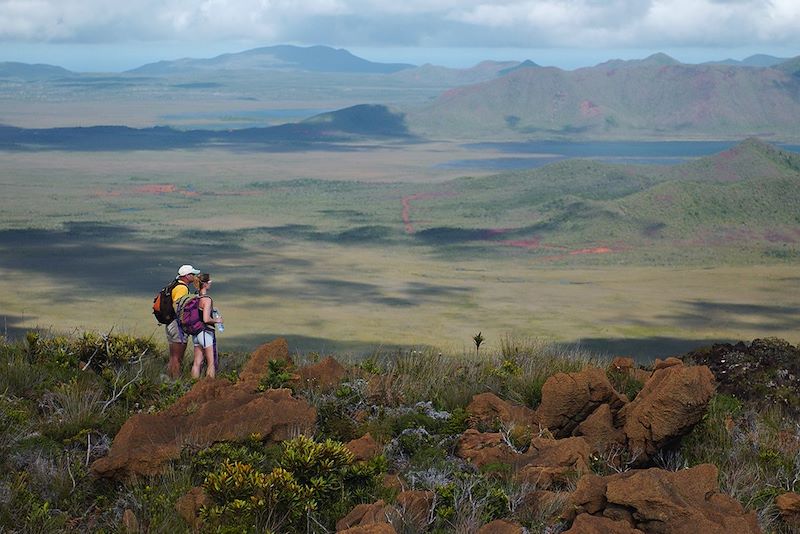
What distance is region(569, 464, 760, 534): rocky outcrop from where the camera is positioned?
22.1 ft

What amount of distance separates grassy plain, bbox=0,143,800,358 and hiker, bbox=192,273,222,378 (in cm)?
962

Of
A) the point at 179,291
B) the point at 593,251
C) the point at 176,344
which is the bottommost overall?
the point at 593,251

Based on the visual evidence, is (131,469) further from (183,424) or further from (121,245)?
(121,245)

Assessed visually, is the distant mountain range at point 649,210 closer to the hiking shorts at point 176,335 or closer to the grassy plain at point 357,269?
the grassy plain at point 357,269

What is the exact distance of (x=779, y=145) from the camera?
166m

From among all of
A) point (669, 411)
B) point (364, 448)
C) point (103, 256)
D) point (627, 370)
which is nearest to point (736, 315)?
point (103, 256)

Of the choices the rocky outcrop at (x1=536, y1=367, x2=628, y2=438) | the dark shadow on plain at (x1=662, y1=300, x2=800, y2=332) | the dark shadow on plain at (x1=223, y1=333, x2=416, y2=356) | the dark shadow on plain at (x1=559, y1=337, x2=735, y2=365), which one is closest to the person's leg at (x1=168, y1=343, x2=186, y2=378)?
the rocky outcrop at (x1=536, y1=367, x2=628, y2=438)

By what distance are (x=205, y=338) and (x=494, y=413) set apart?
13.0ft

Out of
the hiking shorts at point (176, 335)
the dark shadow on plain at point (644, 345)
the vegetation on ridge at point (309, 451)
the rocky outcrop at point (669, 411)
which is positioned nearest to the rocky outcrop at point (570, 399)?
the rocky outcrop at point (669, 411)

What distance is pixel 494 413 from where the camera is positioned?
368 inches

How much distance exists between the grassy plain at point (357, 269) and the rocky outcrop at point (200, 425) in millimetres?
12973

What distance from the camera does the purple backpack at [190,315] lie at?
1216 centimetres

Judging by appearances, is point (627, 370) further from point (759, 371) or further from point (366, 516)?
point (366, 516)

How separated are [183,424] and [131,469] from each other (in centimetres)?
72
